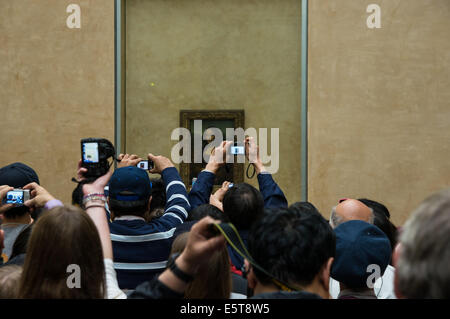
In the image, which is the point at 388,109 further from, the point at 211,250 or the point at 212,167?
the point at 211,250

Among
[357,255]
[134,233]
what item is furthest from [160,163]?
[357,255]

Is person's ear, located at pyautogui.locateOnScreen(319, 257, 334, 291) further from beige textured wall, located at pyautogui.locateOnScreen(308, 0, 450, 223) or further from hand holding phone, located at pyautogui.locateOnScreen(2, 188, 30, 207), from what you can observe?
beige textured wall, located at pyautogui.locateOnScreen(308, 0, 450, 223)

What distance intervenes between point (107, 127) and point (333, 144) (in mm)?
4120

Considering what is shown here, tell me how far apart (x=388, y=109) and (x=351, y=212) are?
223 inches

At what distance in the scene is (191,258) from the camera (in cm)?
163

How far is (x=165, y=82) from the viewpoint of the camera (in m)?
9.51

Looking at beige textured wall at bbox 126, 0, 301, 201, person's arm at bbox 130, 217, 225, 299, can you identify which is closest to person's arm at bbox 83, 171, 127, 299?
person's arm at bbox 130, 217, 225, 299

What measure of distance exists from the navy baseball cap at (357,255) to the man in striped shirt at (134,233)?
1.13m

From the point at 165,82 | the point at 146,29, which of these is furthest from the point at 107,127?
the point at 146,29

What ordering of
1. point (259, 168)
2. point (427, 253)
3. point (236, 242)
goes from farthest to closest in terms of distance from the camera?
point (259, 168), point (236, 242), point (427, 253)

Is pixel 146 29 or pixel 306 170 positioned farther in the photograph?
pixel 146 29

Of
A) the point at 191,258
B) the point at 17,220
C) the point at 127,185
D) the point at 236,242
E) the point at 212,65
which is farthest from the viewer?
the point at 212,65
